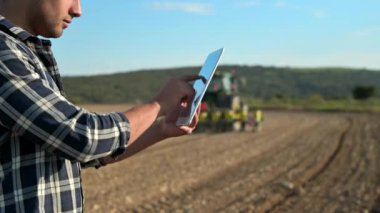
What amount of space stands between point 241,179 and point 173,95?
25.7 ft

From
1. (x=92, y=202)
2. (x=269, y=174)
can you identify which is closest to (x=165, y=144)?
(x=269, y=174)

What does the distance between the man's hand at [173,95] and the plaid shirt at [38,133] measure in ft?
0.47

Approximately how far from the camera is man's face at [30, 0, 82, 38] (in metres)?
1.74

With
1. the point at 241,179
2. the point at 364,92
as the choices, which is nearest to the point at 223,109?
the point at 241,179

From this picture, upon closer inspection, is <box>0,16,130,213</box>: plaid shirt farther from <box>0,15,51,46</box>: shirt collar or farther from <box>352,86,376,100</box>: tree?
<box>352,86,376,100</box>: tree

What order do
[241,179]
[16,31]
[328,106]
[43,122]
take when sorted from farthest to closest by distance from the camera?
[328,106], [241,179], [16,31], [43,122]

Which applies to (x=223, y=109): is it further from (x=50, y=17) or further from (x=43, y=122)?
(x=43, y=122)

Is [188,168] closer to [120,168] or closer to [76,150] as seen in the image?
[120,168]

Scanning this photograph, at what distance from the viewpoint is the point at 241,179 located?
9.52m

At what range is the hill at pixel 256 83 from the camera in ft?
266

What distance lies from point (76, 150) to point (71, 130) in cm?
6

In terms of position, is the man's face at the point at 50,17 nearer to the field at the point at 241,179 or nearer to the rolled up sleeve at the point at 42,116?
the rolled up sleeve at the point at 42,116

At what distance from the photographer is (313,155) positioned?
42.2ft

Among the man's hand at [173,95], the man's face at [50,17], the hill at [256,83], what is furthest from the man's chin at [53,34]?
the hill at [256,83]
